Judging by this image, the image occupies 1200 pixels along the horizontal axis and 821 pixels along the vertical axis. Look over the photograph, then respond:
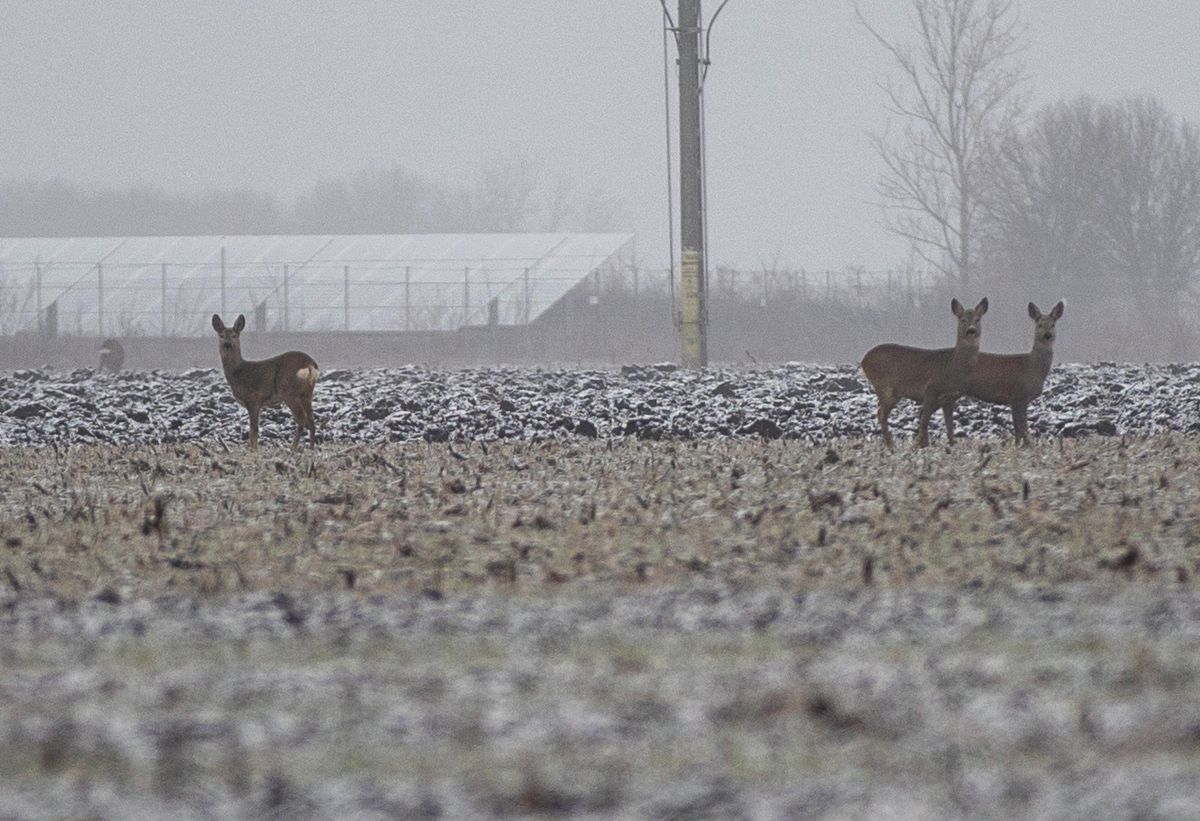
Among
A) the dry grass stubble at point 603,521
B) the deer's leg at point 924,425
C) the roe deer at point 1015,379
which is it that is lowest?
the dry grass stubble at point 603,521

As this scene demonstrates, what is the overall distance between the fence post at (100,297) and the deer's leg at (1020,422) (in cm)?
4382

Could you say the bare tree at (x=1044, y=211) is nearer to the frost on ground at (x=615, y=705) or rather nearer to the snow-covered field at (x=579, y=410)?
the snow-covered field at (x=579, y=410)

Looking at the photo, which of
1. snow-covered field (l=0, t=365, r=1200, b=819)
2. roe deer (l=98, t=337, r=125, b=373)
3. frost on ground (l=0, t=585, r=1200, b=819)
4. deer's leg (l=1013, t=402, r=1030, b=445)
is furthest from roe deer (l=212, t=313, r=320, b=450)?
roe deer (l=98, t=337, r=125, b=373)

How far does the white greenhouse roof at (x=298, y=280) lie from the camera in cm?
5700

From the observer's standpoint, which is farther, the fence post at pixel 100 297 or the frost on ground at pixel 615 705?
the fence post at pixel 100 297

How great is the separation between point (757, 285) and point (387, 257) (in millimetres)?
11282

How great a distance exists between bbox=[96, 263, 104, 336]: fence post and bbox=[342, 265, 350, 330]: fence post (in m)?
6.47

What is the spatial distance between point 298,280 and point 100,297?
218 inches

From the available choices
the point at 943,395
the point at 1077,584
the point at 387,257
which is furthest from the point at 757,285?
the point at 1077,584

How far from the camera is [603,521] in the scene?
978 centimetres

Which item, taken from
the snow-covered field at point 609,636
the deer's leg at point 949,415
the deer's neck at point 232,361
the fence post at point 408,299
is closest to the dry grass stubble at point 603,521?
the snow-covered field at point 609,636

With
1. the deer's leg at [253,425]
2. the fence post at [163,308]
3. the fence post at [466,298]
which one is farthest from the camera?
the fence post at [466,298]

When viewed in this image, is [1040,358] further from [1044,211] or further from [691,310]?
[1044,211]

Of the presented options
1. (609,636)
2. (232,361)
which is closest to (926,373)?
(232,361)
